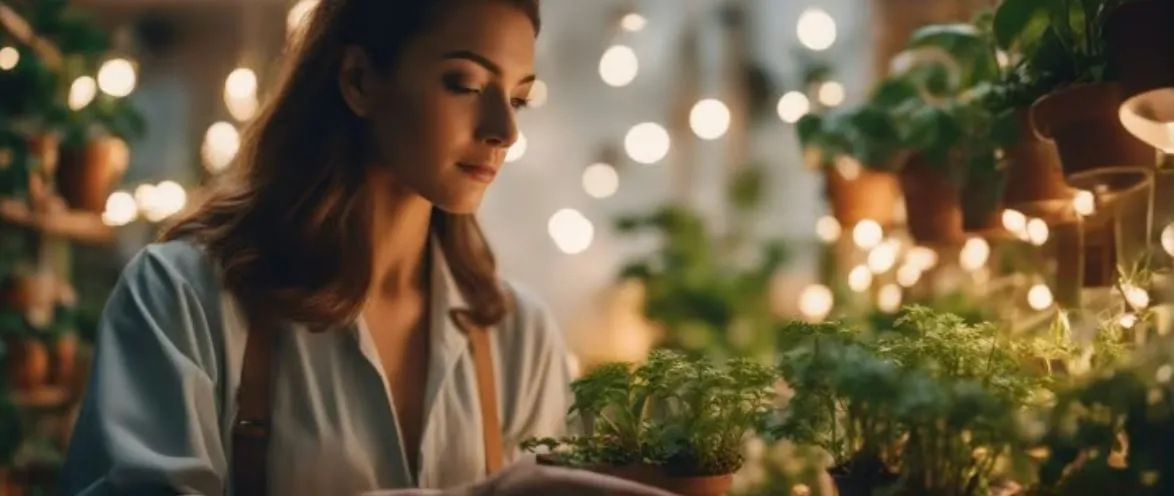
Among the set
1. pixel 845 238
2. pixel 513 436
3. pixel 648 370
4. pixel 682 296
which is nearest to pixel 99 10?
pixel 682 296

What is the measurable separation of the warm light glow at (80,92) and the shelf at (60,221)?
30cm

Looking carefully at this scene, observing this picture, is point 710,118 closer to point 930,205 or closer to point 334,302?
point 930,205

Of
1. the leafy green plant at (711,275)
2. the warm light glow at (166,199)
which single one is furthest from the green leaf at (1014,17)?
the warm light glow at (166,199)

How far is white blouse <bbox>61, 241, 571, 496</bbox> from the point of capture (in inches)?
48.7

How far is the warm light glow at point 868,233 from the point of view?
251 centimetres

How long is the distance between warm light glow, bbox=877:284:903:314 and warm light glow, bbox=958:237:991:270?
26 cm

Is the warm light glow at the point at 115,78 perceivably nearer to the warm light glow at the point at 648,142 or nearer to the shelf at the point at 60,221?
the shelf at the point at 60,221

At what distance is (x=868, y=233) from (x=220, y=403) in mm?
1539

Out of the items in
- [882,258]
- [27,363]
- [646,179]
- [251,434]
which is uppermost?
[646,179]

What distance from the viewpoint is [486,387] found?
5.08ft

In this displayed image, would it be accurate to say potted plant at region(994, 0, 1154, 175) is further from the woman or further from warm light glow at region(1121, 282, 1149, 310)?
the woman

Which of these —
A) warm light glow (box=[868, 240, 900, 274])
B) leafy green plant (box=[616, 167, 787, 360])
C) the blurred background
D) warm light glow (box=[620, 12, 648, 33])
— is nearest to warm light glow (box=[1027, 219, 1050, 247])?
the blurred background

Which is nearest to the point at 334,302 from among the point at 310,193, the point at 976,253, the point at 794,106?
the point at 310,193

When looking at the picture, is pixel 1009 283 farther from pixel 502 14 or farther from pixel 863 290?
pixel 502 14
